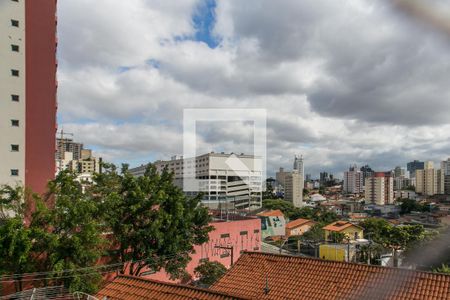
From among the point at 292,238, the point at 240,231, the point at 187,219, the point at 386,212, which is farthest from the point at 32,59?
the point at 386,212

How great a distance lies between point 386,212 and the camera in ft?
191

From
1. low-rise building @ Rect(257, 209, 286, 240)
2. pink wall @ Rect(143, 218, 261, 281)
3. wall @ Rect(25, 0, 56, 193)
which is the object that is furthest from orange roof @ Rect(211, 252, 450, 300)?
low-rise building @ Rect(257, 209, 286, 240)

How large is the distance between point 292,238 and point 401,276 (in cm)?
3503

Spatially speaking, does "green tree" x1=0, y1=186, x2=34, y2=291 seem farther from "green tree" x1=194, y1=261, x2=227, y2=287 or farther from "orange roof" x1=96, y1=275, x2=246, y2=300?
"green tree" x1=194, y1=261, x2=227, y2=287

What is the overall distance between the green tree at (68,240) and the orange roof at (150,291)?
3.14 meters

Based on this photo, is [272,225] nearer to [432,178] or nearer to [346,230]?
[346,230]

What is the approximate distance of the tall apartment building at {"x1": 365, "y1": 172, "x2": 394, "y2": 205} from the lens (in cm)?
7656

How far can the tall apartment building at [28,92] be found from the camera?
14.8m

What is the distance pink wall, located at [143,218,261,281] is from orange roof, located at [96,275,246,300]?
26.8ft

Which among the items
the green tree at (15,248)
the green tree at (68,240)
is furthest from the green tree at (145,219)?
the green tree at (15,248)

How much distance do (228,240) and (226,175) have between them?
4189cm

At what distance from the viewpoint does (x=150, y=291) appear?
605cm

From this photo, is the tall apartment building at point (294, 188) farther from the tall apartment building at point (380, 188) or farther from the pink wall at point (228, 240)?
the pink wall at point (228, 240)

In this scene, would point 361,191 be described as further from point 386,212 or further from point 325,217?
point 325,217
